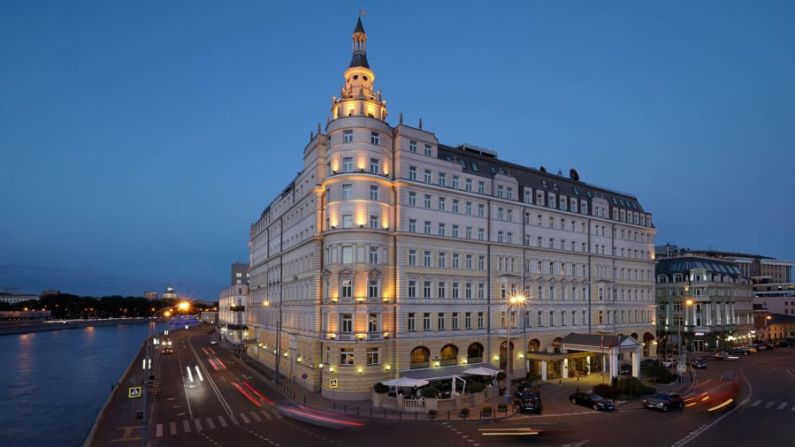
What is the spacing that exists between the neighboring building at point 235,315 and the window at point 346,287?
7465cm

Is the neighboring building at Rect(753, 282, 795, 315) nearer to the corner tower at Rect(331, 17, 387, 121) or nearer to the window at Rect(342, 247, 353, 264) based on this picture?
the corner tower at Rect(331, 17, 387, 121)

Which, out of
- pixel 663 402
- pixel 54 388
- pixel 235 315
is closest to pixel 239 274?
pixel 235 315

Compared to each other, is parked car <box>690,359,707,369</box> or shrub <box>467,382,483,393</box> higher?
shrub <box>467,382,483,393</box>

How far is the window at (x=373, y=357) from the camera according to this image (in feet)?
188

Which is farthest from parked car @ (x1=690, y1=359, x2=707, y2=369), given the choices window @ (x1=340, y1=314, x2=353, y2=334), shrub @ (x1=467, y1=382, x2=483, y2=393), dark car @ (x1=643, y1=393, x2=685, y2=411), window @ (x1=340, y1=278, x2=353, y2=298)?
window @ (x1=340, y1=278, x2=353, y2=298)

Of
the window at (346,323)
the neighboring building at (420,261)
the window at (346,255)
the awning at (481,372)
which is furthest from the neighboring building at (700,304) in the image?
the window at (346,255)

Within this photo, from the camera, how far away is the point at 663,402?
50.7 m

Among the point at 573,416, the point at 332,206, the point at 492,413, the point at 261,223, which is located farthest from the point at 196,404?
the point at 261,223

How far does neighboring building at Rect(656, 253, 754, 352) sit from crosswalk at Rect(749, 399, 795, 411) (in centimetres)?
5721

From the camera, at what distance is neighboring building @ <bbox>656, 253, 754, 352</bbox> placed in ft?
376

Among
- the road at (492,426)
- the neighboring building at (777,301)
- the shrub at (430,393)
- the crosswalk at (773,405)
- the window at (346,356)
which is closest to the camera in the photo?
the road at (492,426)

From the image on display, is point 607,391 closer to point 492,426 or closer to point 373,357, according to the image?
point 492,426

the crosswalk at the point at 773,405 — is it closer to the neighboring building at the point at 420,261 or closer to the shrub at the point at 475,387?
the neighboring building at the point at 420,261

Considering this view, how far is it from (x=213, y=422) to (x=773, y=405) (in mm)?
53963
